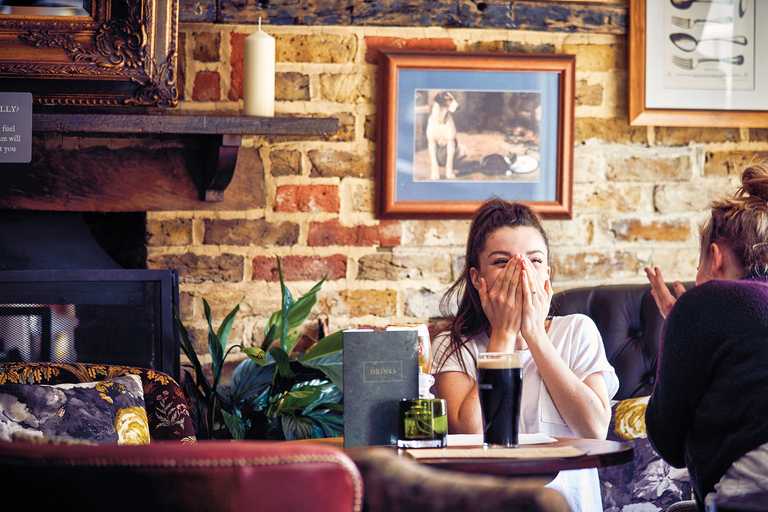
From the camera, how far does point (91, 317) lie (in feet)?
9.93

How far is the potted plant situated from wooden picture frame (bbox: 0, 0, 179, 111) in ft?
2.25

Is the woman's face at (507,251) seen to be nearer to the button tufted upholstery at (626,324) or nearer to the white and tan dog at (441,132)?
the button tufted upholstery at (626,324)

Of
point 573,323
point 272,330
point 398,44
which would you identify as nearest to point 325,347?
point 272,330

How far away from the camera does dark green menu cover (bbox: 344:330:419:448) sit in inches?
79.3

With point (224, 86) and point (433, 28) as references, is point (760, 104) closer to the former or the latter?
point (433, 28)

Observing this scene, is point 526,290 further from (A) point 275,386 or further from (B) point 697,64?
(B) point 697,64

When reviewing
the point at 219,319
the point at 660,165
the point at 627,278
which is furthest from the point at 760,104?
the point at 219,319

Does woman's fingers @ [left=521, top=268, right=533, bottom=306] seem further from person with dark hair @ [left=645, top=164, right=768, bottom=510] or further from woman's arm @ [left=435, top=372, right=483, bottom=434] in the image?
person with dark hair @ [left=645, top=164, right=768, bottom=510]

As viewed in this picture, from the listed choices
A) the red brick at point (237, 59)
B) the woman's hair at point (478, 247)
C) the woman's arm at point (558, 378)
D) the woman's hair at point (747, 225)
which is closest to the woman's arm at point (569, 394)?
the woman's arm at point (558, 378)

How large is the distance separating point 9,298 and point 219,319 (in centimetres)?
63

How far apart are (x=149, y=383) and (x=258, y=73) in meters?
0.98

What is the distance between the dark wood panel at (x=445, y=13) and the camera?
10.8 feet

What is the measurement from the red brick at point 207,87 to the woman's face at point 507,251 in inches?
46.6

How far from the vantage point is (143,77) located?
122 inches
